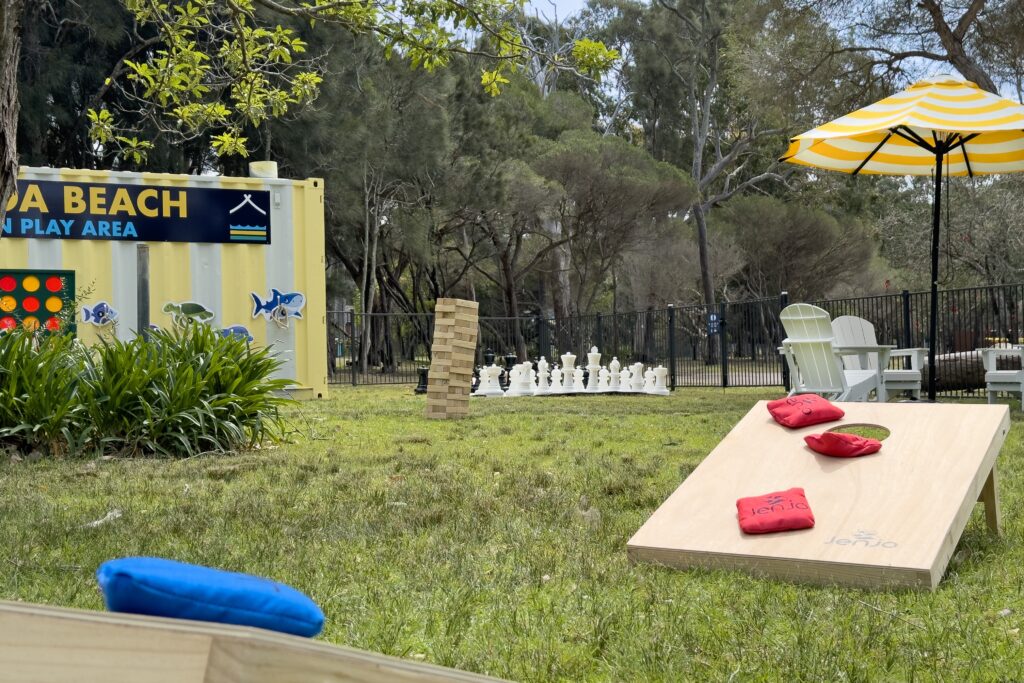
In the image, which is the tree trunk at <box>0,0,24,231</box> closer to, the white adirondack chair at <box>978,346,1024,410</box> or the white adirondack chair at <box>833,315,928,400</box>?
the white adirondack chair at <box>833,315,928,400</box>

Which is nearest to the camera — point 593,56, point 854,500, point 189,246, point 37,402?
point 854,500

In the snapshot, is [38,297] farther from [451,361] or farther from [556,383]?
[556,383]

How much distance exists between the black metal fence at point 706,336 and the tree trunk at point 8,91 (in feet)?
41.0

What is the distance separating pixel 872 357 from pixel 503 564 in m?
9.49

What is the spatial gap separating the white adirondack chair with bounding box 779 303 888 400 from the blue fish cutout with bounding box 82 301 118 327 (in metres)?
8.31

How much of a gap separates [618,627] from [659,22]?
1623 inches

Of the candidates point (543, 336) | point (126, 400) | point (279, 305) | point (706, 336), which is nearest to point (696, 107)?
point (543, 336)

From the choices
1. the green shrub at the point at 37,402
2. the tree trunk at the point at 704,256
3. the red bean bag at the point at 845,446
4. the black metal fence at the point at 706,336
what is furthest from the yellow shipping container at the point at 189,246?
the tree trunk at the point at 704,256

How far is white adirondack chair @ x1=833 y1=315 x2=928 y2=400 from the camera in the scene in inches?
472

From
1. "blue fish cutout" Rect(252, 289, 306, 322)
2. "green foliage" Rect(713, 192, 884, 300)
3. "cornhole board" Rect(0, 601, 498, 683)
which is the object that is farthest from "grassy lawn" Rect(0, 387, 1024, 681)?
"green foliage" Rect(713, 192, 884, 300)

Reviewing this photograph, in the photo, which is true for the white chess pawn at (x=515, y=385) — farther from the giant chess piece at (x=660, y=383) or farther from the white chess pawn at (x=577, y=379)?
the giant chess piece at (x=660, y=383)

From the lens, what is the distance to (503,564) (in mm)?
4078

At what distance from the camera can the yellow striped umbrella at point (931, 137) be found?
9.66 m

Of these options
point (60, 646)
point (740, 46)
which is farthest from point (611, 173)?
point (60, 646)
